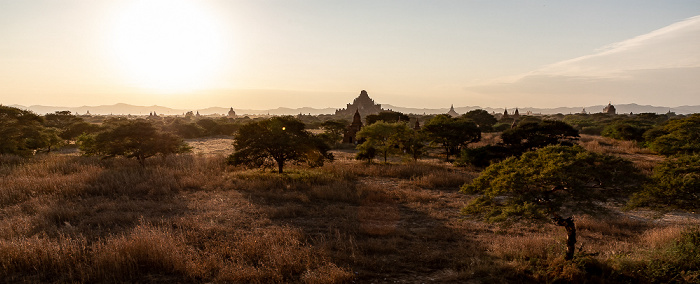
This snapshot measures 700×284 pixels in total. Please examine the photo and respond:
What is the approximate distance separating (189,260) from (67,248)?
8.91ft

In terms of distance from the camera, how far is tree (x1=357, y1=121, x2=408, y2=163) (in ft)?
68.9

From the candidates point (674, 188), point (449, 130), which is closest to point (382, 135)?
point (449, 130)

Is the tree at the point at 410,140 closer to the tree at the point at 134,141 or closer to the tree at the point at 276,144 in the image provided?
the tree at the point at 276,144

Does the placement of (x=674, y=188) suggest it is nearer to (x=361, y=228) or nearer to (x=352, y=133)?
(x=361, y=228)

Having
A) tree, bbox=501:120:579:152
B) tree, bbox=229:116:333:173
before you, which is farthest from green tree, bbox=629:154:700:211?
tree, bbox=501:120:579:152

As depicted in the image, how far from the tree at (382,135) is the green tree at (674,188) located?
1560 cm

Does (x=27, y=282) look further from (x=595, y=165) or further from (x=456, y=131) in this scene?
(x=456, y=131)

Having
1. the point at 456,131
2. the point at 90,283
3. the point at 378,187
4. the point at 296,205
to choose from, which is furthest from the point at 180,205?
the point at 456,131

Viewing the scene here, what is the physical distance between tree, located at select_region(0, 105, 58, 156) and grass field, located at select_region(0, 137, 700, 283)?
6.33 metres

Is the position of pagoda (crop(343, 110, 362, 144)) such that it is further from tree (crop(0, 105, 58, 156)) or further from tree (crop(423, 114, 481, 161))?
tree (crop(0, 105, 58, 156))

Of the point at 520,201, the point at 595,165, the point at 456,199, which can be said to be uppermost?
the point at 595,165

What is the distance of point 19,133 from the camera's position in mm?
20641

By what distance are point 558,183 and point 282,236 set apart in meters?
6.17

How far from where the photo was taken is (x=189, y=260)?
6.42 m
